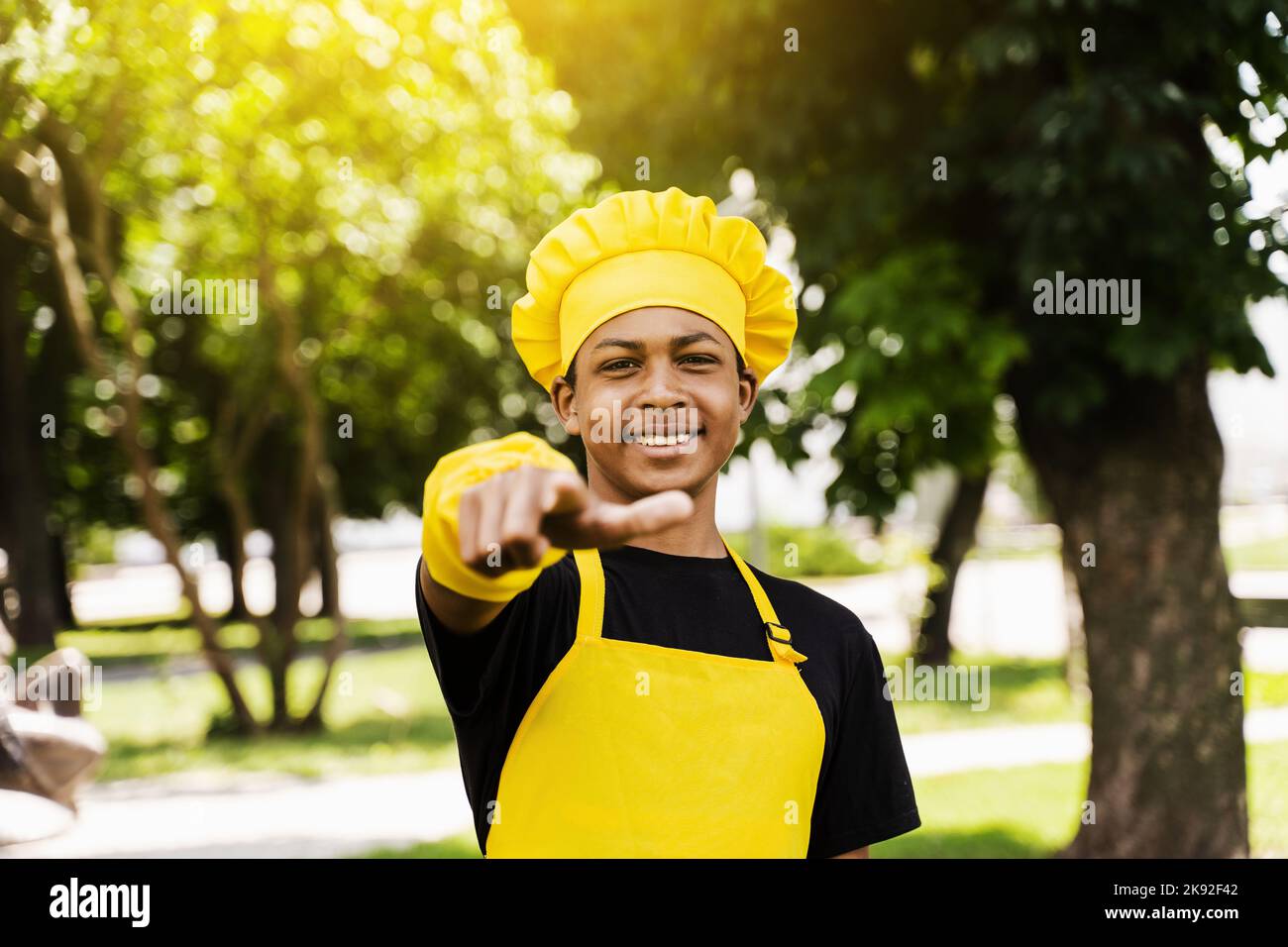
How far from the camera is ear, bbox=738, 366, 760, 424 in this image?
92.2 inches

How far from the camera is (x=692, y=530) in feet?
7.34

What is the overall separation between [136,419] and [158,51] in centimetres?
371

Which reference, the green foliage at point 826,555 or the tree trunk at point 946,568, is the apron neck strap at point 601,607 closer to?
the tree trunk at point 946,568

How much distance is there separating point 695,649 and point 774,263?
33.5 inches

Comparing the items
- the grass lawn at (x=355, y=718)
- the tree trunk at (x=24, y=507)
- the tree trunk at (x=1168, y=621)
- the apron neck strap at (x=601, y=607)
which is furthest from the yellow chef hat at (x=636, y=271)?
the tree trunk at (x=24, y=507)

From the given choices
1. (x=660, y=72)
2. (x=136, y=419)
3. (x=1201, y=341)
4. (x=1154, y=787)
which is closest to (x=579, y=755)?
(x=1201, y=341)

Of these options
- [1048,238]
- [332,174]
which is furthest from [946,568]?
[1048,238]

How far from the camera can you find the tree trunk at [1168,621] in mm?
6137

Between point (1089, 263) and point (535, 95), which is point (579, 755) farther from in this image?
point (535, 95)

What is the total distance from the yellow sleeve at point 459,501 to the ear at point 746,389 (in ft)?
2.60

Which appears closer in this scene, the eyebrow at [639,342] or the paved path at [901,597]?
the eyebrow at [639,342]

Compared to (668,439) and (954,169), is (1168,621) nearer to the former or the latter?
(954,169)

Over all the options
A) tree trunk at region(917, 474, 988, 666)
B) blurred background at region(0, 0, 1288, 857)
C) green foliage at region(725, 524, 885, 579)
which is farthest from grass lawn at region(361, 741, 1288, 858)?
green foliage at region(725, 524, 885, 579)

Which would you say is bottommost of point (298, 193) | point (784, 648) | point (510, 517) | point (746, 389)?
point (784, 648)
